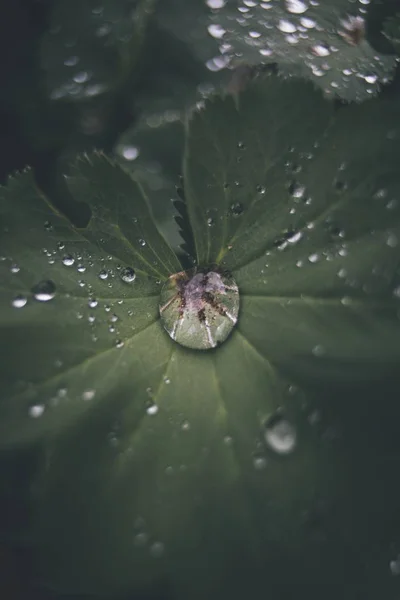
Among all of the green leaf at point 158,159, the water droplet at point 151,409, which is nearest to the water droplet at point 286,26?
the green leaf at point 158,159

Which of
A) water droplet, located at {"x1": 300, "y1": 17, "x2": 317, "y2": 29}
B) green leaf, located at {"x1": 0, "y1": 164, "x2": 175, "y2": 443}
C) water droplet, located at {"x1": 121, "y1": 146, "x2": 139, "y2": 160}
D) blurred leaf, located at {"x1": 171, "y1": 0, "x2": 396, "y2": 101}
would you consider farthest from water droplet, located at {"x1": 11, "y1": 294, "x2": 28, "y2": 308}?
water droplet, located at {"x1": 300, "y1": 17, "x2": 317, "y2": 29}

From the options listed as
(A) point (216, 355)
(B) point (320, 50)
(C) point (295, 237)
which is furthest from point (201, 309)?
(B) point (320, 50)

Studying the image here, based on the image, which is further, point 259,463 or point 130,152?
point 130,152

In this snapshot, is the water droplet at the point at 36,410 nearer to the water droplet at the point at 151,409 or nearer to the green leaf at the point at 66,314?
the green leaf at the point at 66,314

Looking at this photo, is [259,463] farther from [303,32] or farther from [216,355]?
[303,32]

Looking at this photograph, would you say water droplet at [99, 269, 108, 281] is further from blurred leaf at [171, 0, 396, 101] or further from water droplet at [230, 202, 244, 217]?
blurred leaf at [171, 0, 396, 101]

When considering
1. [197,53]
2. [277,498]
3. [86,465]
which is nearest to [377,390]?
[277,498]

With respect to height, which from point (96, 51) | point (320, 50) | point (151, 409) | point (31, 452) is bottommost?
point (31, 452)

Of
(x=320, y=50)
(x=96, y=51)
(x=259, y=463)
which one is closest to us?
(x=259, y=463)
